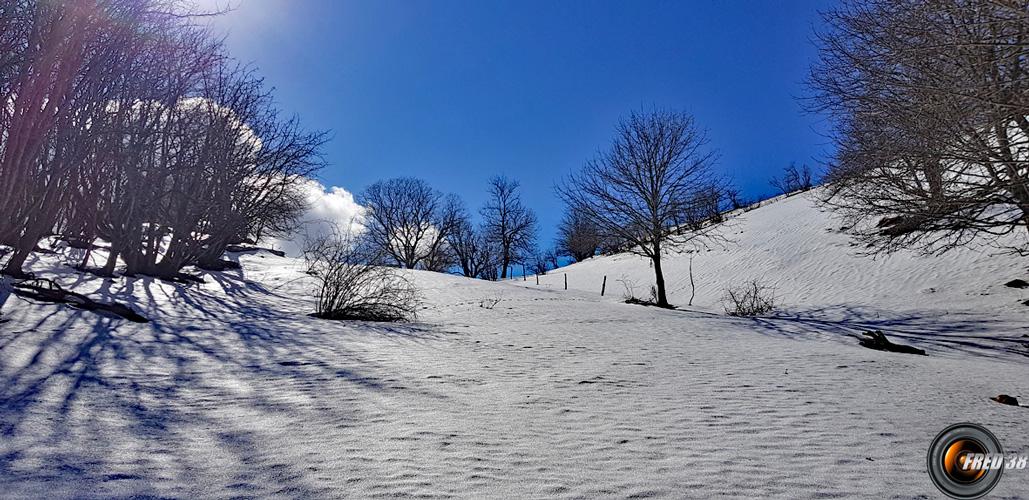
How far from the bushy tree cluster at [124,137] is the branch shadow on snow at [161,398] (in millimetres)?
2089

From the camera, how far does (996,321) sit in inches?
410

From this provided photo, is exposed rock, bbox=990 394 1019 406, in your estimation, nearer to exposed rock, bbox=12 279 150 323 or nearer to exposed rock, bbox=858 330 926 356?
exposed rock, bbox=858 330 926 356

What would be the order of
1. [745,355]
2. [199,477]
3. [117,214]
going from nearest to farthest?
[199,477] → [745,355] → [117,214]

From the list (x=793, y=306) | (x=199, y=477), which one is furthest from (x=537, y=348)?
(x=793, y=306)

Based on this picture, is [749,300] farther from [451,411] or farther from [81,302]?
[81,302]

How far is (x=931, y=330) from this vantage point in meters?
10.2

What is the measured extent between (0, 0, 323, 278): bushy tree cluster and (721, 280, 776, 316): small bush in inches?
542

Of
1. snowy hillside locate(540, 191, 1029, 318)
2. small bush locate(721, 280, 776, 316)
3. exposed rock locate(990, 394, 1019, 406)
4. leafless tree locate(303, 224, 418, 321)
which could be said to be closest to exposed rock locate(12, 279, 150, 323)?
leafless tree locate(303, 224, 418, 321)

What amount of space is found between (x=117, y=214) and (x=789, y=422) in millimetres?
12817

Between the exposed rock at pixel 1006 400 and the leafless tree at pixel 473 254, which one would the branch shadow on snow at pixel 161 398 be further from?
the leafless tree at pixel 473 254

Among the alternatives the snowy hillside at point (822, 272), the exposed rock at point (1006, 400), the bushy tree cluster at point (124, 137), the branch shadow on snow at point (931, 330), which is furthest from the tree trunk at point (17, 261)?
the snowy hillside at point (822, 272)

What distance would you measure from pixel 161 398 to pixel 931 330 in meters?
13.6

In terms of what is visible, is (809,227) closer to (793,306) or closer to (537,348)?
(793,306)

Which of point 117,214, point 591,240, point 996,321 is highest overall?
point 591,240
